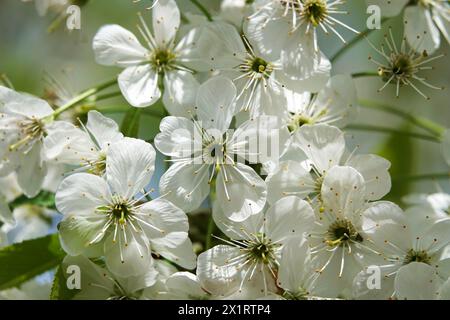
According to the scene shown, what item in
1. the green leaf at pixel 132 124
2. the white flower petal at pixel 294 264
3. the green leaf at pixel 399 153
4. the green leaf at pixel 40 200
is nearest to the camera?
the white flower petal at pixel 294 264

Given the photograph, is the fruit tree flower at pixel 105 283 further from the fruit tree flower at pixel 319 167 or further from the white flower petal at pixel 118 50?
the white flower petal at pixel 118 50

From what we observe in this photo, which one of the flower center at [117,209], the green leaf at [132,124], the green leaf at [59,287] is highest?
the green leaf at [132,124]

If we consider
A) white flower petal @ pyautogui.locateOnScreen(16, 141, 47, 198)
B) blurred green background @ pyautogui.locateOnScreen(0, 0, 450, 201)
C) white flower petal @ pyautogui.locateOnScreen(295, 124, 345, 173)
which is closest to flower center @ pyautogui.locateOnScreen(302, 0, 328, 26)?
white flower petal @ pyautogui.locateOnScreen(295, 124, 345, 173)

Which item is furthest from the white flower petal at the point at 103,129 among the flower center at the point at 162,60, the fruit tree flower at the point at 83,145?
the flower center at the point at 162,60

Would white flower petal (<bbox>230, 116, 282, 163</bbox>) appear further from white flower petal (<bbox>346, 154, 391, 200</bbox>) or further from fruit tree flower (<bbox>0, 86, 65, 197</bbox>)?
fruit tree flower (<bbox>0, 86, 65, 197</bbox>)
